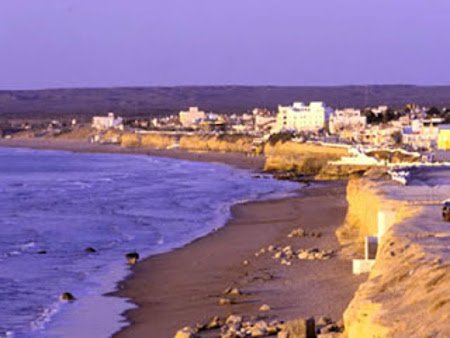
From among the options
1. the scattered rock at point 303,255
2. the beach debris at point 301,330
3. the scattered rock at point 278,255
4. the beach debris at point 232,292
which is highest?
the beach debris at point 301,330

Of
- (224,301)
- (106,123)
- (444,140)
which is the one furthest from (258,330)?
(106,123)

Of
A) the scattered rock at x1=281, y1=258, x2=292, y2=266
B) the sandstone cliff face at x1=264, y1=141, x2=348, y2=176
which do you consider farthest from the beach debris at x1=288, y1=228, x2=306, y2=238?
the sandstone cliff face at x1=264, y1=141, x2=348, y2=176

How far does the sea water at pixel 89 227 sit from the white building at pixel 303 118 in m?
35.1

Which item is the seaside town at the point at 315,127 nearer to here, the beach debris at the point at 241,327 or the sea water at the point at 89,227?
the sea water at the point at 89,227

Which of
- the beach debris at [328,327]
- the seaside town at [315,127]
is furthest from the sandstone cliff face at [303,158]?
the beach debris at [328,327]

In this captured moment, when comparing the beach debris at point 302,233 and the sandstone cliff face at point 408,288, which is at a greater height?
the sandstone cliff face at point 408,288

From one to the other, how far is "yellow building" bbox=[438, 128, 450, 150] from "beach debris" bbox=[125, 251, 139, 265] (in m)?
45.2

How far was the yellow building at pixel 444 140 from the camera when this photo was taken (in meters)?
70.8

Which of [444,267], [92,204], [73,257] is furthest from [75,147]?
[444,267]

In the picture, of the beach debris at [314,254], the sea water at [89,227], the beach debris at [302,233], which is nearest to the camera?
the sea water at [89,227]

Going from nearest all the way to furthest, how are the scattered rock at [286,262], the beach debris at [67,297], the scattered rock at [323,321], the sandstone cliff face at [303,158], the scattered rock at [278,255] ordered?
the scattered rock at [323,321]
the beach debris at [67,297]
the scattered rock at [286,262]
the scattered rock at [278,255]
the sandstone cliff face at [303,158]

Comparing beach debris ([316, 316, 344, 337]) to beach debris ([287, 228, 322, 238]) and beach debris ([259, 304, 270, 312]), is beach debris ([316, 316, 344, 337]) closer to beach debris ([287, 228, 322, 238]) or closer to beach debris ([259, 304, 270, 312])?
beach debris ([259, 304, 270, 312])

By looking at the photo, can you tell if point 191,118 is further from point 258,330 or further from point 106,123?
point 258,330

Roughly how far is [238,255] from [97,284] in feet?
16.6
